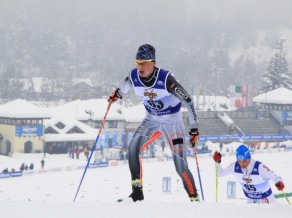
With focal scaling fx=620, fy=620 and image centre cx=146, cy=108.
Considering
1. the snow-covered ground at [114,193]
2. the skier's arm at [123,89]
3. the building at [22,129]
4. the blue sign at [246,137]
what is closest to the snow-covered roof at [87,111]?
the building at [22,129]

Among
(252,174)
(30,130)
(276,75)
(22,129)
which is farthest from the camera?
(276,75)

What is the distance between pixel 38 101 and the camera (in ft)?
362

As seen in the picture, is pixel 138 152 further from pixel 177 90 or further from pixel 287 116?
pixel 287 116

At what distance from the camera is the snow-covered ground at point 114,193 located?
214 inches

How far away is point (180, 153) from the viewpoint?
22.9ft

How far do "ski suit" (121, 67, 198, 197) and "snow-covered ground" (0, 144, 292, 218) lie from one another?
0.50m

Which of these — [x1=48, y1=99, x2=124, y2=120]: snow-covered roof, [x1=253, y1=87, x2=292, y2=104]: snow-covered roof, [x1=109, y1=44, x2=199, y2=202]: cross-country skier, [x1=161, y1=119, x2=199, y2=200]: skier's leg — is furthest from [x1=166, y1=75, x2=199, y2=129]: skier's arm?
[x1=253, y1=87, x2=292, y2=104]: snow-covered roof

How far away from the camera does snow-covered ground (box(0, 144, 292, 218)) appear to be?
545 cm

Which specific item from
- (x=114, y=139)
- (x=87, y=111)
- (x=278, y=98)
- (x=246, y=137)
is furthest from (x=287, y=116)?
(x=114, y=139)

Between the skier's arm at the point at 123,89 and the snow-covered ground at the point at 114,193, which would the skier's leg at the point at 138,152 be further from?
the skier's arm at the point at 123,89

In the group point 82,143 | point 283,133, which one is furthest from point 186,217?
point 283,133

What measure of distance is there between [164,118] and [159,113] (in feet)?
0.27

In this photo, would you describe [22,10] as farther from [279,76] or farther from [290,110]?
[290,110]

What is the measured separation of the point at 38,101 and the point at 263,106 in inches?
1964
